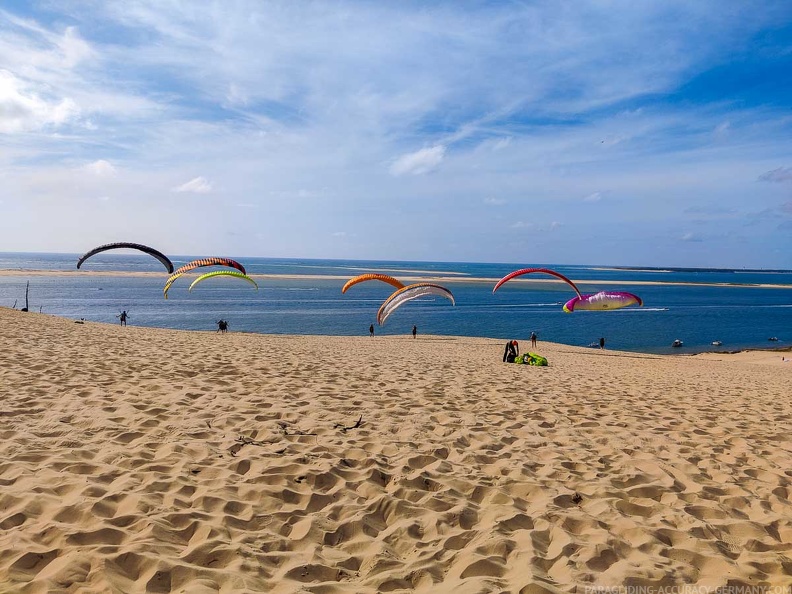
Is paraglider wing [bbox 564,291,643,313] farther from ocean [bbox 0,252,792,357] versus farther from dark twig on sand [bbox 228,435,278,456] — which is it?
dark twig on sand [bbox 228,435,278,456]

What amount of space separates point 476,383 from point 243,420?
486 cm

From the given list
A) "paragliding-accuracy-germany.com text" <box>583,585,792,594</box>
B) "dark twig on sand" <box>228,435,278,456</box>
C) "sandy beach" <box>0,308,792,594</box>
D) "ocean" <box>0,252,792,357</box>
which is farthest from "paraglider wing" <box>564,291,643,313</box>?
"paragliding-accuracy-germany.com text" <box>583,585,792,594</box>

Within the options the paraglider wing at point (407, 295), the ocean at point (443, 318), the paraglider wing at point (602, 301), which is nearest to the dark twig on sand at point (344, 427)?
the paraglider wing at point (407, 295)

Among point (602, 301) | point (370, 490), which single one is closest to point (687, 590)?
point (370, 490)

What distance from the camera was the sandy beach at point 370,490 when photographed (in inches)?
127

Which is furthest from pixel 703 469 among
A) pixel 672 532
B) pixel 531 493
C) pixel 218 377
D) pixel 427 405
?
pixel 218 377

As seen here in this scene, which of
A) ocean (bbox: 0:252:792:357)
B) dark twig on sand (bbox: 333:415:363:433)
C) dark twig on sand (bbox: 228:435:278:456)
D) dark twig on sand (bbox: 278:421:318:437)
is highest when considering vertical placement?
dark twig on sand (bbox: 333:415:363:433)

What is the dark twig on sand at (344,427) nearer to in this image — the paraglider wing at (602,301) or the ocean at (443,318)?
the paraglider wing at (602,301)

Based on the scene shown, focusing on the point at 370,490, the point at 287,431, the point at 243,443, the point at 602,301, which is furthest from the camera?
the point at 602,301

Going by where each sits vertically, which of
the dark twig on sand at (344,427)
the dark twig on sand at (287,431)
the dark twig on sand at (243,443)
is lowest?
the dark twig on sand at (243,443)

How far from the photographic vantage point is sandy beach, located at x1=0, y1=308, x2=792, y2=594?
10.6ft

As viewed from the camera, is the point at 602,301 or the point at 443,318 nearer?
the point at 602,301

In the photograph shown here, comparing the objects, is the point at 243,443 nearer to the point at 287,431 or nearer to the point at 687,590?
the point at 287,431

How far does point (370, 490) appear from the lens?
14.4ft
